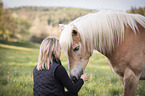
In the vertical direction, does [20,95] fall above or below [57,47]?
below

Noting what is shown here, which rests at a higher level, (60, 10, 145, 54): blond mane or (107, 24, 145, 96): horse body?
(60, 10, 145, 54): blond mane

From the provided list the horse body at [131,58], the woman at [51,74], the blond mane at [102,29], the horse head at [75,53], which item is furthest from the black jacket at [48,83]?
the horse body at [131,58]

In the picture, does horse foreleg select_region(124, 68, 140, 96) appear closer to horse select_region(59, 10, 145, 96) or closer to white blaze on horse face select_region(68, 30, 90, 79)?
horse select_region(59, 10, 145, 96)

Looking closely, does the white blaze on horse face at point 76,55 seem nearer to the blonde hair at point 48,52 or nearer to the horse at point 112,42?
the horse at point 112,42

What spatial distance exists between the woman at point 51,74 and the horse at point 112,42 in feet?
0.91

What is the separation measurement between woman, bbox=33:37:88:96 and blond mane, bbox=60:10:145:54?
281 mm

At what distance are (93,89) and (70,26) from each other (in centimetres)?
197

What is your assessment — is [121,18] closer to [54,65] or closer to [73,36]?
[73,36]

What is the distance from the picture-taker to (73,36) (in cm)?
190

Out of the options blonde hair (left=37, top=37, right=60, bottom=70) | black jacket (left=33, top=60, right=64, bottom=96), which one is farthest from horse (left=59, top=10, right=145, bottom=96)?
black jacket (left=33, top=60, right=64, bottom=96)

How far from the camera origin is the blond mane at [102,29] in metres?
1.86

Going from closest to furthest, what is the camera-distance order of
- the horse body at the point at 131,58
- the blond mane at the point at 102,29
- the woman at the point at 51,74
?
the woman at the point at 51,74 → the horse body at the point at 131,58 → the blond mane at the point at 102,29

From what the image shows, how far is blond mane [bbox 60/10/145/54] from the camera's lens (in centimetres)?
A: 186

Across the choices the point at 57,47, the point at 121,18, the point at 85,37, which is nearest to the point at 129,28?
the point at 121,18
